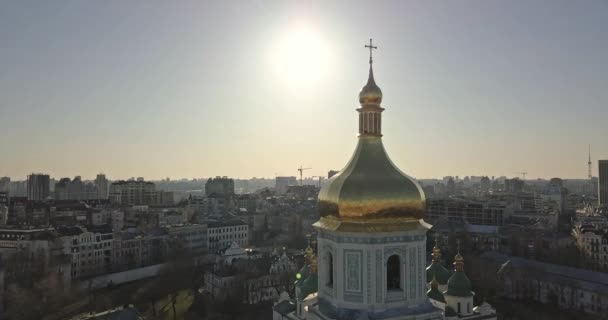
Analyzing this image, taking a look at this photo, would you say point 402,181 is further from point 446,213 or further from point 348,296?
point 446,213

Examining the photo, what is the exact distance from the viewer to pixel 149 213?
2079 inches

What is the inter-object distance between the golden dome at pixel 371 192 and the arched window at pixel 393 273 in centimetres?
65

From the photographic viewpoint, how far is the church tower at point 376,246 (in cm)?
892

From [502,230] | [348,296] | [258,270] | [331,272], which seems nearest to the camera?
[348,296]

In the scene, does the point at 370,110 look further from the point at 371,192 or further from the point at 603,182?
the point at 603,182

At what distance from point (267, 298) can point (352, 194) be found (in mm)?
21509

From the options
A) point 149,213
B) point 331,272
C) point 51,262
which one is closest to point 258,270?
point 51,262

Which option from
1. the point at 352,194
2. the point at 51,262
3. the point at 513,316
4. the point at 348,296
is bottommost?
the point at 513,316

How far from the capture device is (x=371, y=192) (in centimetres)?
899

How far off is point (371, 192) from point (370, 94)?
7.16 feet

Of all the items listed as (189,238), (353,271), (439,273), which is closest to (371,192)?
(353,271)

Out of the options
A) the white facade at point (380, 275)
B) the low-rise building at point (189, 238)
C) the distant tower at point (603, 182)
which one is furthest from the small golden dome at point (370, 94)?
the distant tower at point (603, 182)

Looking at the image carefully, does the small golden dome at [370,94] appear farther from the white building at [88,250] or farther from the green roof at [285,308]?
the white building at [88,250]

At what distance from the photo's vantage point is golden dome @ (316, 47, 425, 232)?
8.98 meters
